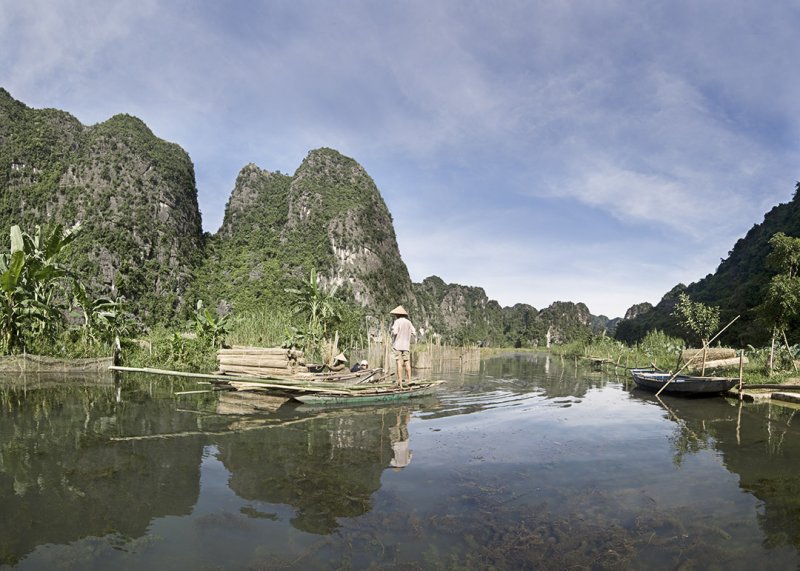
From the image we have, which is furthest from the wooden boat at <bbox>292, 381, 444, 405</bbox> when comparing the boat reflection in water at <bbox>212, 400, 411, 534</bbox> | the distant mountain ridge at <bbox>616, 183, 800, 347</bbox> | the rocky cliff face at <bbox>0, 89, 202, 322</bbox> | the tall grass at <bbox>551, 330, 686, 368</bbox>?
the rocky cliff face at <bbox>0, 89, 202, 322</bbox>

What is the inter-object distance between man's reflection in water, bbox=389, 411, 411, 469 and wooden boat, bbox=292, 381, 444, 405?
0.89m

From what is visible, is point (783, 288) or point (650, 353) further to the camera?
point (650, 353)

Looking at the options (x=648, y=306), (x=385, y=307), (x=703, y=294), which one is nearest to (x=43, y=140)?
(x=385, y=307)

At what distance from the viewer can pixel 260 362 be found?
1076 cm

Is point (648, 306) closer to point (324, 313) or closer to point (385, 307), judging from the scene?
point (385, 307)

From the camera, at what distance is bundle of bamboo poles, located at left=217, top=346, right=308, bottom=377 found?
10.6 meters

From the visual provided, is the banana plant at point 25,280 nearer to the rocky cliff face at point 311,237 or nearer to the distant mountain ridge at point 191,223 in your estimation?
the distant mountain ridge at point 191,223

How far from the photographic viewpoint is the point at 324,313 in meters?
21.9

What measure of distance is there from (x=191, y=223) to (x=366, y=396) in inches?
2729

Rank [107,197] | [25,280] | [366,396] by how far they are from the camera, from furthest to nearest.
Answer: [107,197] < [25,280] < [366,396]

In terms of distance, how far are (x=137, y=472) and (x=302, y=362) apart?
6414 millimetres

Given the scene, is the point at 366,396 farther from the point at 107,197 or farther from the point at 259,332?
the point at 107,197

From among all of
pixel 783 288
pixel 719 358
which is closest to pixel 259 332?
pixel 719 358

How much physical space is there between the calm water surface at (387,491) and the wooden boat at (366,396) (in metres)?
0.40
